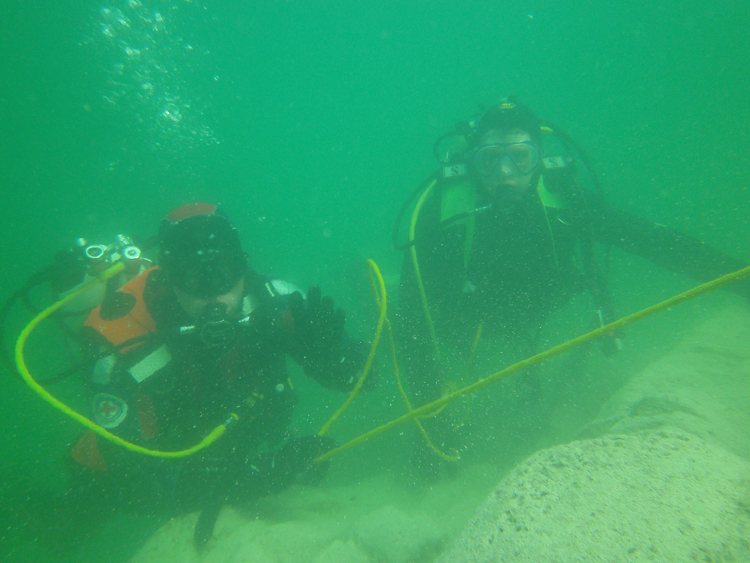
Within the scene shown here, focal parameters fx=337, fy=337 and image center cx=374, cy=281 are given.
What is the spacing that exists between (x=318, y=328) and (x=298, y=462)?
120 cm

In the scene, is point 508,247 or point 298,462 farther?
point 508,247

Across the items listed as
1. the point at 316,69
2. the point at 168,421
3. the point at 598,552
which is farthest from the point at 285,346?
the point at 316,69

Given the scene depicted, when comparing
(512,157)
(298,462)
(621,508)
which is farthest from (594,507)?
(512,157)

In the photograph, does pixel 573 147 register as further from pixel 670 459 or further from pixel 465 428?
pixel 670 459

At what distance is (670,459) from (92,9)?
86.8 feet

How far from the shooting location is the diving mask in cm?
399

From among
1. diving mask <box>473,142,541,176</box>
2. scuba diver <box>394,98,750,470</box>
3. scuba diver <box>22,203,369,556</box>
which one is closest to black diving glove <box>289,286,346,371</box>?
scuba diver <box>22,203,369,556</box>

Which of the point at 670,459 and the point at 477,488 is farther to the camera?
the point at 477,488

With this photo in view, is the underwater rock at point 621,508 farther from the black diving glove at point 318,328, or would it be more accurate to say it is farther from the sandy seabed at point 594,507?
the black diving glove at point 318,328

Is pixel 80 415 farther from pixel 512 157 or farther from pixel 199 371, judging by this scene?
pixel 512 157

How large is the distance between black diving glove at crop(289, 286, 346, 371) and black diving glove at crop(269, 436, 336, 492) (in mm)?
667

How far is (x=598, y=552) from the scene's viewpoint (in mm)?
1035

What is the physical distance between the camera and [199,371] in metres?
2.59

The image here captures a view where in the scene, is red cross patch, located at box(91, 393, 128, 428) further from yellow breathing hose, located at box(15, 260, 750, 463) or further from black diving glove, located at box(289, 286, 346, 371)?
black diving glove, located at box(289, 286, 346, 371)
